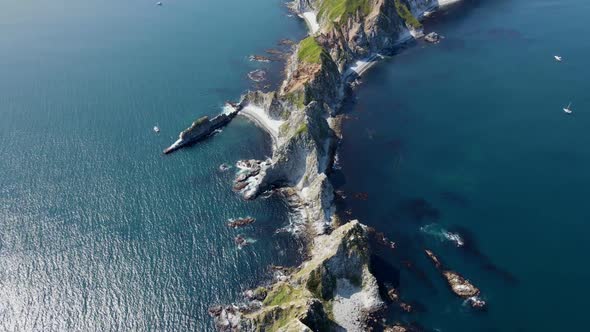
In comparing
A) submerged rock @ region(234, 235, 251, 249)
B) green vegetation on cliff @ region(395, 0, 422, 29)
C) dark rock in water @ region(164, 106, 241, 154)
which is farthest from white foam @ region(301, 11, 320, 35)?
submerged rock @ region(234, 235, 251, 249)

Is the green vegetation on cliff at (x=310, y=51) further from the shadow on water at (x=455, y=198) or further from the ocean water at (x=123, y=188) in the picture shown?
the shadow on water at (x=455, y=198)

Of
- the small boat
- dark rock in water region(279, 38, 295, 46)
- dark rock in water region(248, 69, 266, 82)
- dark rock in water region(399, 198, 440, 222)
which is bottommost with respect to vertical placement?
dark rock in water region(399, 198, 440, 222)

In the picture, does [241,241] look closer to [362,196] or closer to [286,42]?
[362,196]

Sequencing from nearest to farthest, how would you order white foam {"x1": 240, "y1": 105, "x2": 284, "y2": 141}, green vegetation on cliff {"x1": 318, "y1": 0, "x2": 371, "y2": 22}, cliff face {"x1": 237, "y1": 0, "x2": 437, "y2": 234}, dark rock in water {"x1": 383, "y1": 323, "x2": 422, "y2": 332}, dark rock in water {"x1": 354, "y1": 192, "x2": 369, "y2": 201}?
1. dark rock in water {"x1": 383, "y1": 323, "x2": 422, "y2": 332}
2. dark rock in water {"x1": 354, "y1": 192, "x2": 369, "y2": 201}
3. cliff face {"x1": 237, "y1": 0, "x2": 437, "y2": 234}
4. white foam {"x1": 240, "y1": 105, "x2": 284, "y2": 141}
5. green vegetation on cliff {"x1": 318, "y1": 0, "x2": 371, "y2": 22}

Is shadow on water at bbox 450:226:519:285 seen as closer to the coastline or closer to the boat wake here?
the boat wake

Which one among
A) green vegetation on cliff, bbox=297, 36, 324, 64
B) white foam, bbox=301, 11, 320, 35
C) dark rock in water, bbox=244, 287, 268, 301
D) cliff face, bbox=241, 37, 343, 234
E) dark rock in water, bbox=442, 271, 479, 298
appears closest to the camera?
dark rock in water, bbox=244, 287, 268, 301

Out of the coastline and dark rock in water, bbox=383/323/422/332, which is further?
the coastline

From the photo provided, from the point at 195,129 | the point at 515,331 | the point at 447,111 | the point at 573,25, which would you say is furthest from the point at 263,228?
the point at 573,25
